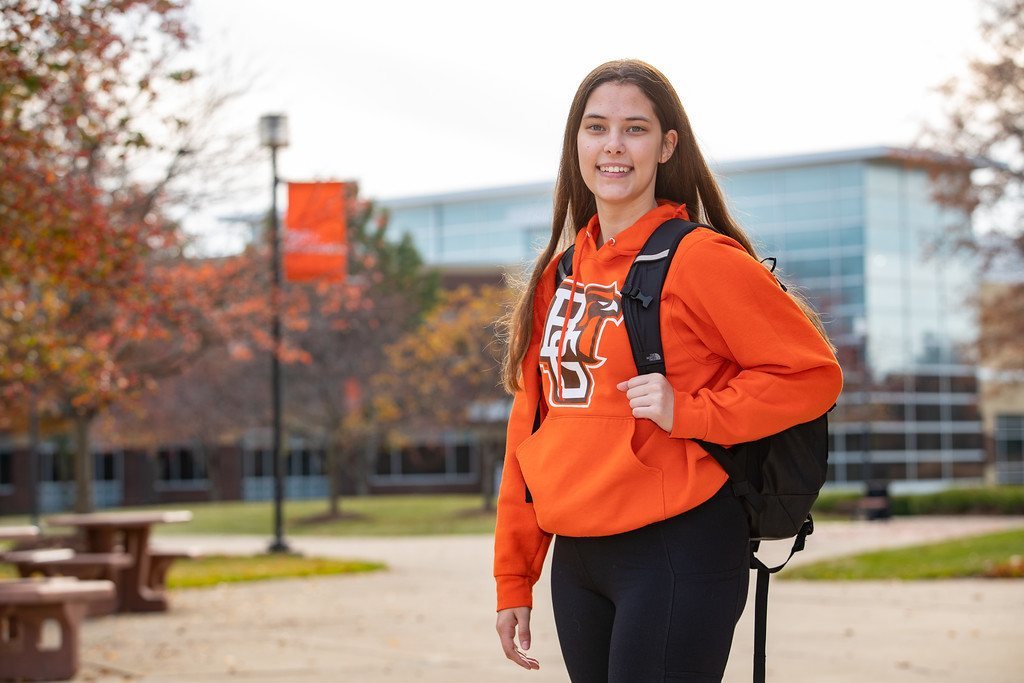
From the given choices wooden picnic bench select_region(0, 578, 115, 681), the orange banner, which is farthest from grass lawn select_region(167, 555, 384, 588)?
wooden picnic bench select_region(0, 578, 115, 681)

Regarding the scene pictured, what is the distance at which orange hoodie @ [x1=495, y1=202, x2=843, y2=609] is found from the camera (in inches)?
117

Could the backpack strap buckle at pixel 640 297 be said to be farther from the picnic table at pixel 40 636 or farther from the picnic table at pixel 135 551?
the picnic table at pixel 135 551

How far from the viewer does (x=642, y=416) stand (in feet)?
9.78

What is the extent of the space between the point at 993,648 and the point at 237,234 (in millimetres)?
12134

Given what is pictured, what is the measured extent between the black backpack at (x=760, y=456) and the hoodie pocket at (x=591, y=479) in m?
0.15

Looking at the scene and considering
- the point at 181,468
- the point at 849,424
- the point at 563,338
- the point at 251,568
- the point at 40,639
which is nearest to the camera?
the point at 563,338

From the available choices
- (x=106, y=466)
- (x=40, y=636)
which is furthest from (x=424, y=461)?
(x=40, y=636)

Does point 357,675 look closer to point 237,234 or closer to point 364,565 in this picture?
point 364,565

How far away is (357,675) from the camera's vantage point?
27.3ft

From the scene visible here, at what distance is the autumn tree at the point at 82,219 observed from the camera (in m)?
7.23

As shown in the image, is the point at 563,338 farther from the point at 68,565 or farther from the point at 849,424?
the point at 849,424

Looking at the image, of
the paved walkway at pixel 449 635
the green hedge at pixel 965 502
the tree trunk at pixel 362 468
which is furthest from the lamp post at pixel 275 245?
the tree trunk at pixel 362 468

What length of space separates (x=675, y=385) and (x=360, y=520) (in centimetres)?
3309

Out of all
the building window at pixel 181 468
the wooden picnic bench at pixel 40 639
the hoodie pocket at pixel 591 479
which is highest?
the hoodie pocket at pixel 591 479
